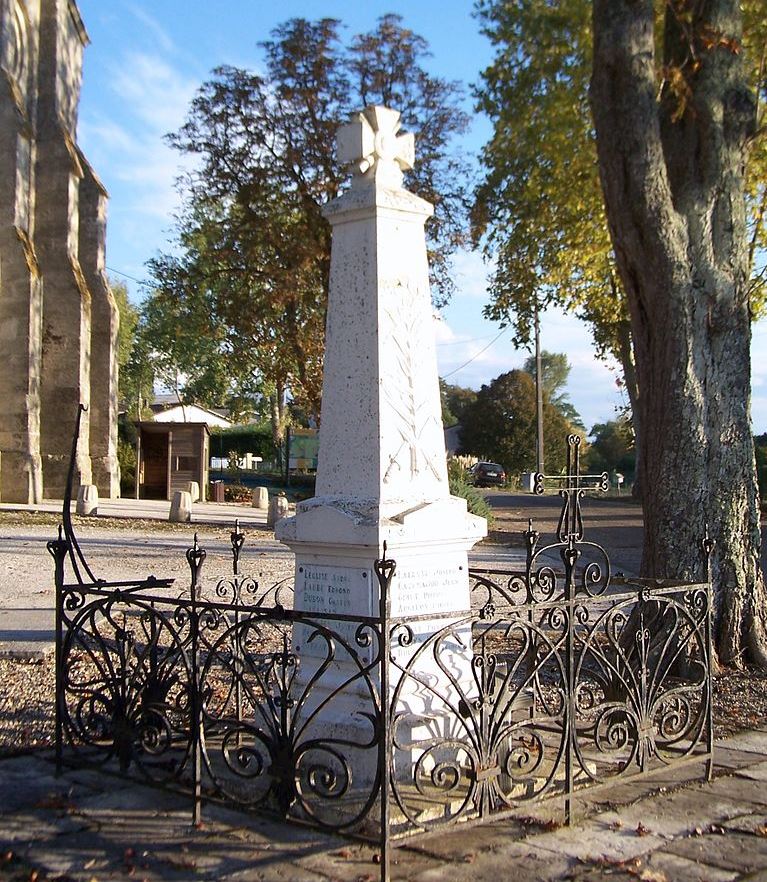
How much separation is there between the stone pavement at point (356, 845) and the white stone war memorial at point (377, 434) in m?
0.85

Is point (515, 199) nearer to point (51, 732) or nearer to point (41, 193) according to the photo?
point (41, 193)

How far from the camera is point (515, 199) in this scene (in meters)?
25.2

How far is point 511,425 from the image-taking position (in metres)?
61.8

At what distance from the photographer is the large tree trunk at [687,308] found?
8.61 meters

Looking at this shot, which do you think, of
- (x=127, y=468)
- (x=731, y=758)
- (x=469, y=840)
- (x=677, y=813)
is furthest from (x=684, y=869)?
(x=127, y=468)

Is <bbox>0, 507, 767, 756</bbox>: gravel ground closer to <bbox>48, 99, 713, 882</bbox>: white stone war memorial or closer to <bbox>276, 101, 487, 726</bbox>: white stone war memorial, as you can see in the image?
<bbox>48, 99, 713, 882</bbox>: white stone war memorial

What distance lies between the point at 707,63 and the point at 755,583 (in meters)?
4.67

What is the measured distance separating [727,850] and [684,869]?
38 cm

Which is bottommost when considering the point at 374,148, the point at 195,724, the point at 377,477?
the point at 195,724

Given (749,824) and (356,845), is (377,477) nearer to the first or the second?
(356,845)

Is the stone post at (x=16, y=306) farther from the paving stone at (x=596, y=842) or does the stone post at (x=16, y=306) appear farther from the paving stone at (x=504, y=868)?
the paving stone at (x=504, y=868)

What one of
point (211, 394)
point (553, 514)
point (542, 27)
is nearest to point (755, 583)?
point (542, 27)

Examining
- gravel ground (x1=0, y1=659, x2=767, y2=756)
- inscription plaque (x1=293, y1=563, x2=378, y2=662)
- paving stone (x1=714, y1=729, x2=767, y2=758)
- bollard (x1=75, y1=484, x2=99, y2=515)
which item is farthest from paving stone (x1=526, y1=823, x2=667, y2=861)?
bollard (x1=75, y1=484, x2=99, y2=515)

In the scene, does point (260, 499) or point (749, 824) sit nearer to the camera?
point (749, 824)
